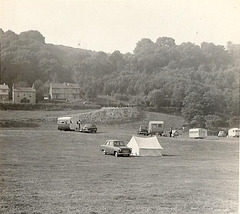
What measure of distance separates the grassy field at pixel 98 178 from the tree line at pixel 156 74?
16.7 inches

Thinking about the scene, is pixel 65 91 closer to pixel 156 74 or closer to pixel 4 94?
pixel 4 94

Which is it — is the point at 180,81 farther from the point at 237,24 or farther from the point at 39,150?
the point at 39,150

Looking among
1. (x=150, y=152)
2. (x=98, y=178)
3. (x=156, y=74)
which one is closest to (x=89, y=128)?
(x=98, y=178)

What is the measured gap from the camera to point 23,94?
5.83m

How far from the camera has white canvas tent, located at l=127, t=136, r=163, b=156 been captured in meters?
7.85

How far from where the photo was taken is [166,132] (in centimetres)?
740

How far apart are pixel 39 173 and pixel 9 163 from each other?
41cm

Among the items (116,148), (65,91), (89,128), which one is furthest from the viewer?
(116,148)

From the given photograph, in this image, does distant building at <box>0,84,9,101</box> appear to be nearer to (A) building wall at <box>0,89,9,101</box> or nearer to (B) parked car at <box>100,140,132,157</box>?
(A) building wall at <box>0,89,9,101</box>

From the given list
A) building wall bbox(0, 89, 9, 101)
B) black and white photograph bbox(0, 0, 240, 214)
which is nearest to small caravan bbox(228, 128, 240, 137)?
black and white photograph bbox(0, 0, 240, 214)

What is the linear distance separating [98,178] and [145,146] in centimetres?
224

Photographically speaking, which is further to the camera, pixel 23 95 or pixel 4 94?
pixel 23 95

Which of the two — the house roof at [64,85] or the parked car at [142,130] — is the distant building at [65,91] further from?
the parked car at [142,130]

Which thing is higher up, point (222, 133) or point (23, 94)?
point (23, 94)
